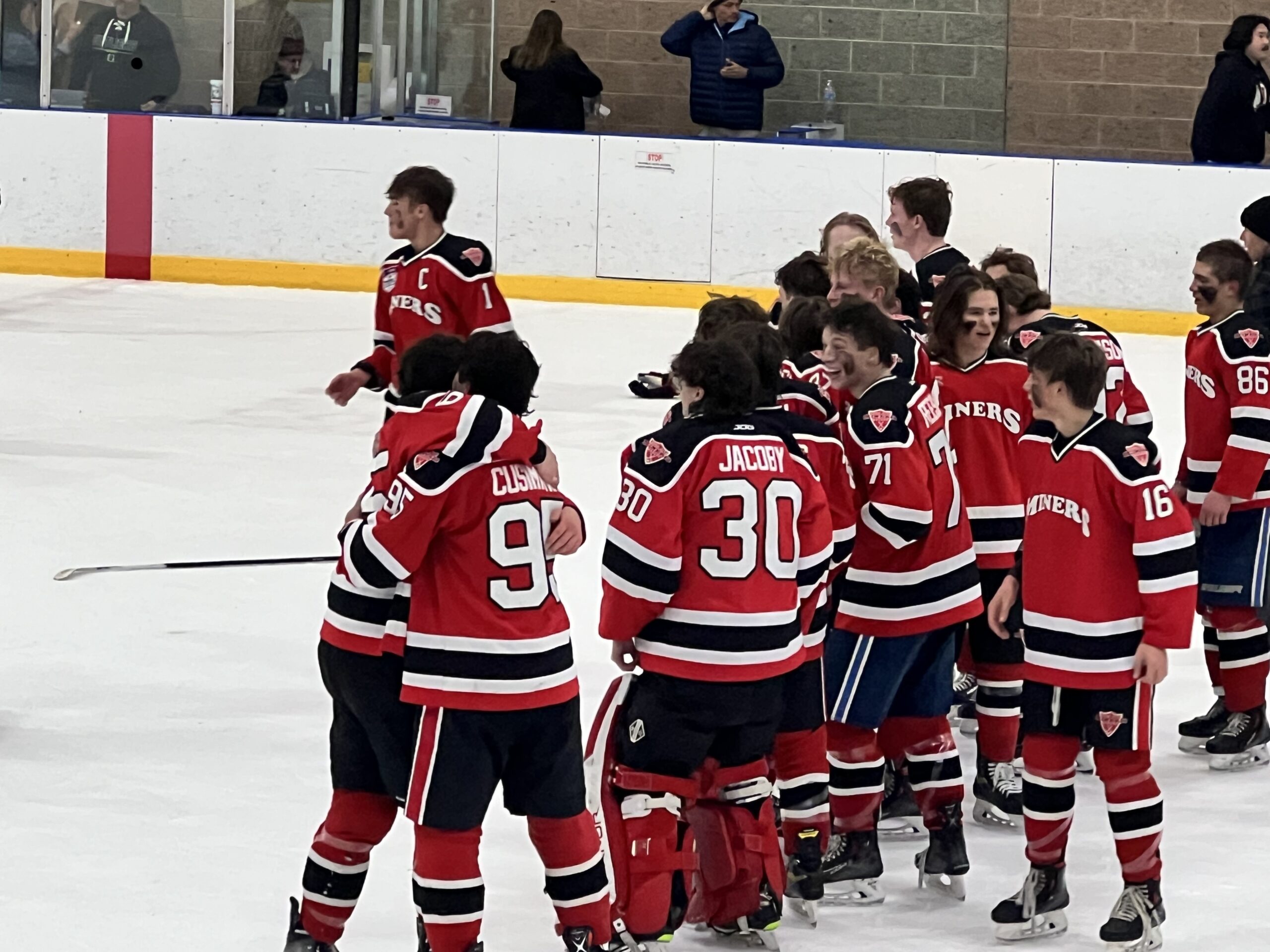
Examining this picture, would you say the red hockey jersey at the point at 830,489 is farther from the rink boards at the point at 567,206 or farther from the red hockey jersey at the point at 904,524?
the rink boards at the point at 567,206

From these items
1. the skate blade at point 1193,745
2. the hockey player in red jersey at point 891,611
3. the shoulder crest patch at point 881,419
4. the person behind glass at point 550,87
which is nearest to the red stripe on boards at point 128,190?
the person behind glass at point 550,87

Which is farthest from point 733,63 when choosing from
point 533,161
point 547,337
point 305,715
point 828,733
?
point 828,733

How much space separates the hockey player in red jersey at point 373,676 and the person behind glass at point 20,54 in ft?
32.7

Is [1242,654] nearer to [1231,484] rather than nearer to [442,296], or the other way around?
[1231,484]

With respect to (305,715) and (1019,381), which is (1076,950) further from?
(305,715)

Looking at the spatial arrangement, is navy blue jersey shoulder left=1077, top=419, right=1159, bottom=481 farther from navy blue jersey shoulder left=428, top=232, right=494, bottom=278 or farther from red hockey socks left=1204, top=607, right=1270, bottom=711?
navy blue jersey shoulder left=428, top=232, right=494, bottom=278

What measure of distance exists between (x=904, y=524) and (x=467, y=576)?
39.8 inches

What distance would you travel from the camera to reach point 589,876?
3.28 meters

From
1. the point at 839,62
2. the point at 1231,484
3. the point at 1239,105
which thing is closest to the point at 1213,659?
the point at 1231,484

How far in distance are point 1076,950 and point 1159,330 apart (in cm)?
A: 795

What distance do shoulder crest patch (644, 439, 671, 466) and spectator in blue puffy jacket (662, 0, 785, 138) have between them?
386 inches

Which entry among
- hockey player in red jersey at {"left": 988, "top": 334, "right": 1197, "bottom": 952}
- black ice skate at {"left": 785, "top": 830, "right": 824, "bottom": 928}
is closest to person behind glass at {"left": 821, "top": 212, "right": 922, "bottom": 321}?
hockey player in red jersey at {"left": 988, "top": 334, "right": 1197, "bottom": 952}

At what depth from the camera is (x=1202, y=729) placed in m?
4.98

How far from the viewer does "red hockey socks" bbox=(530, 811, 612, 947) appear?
3254 mm
